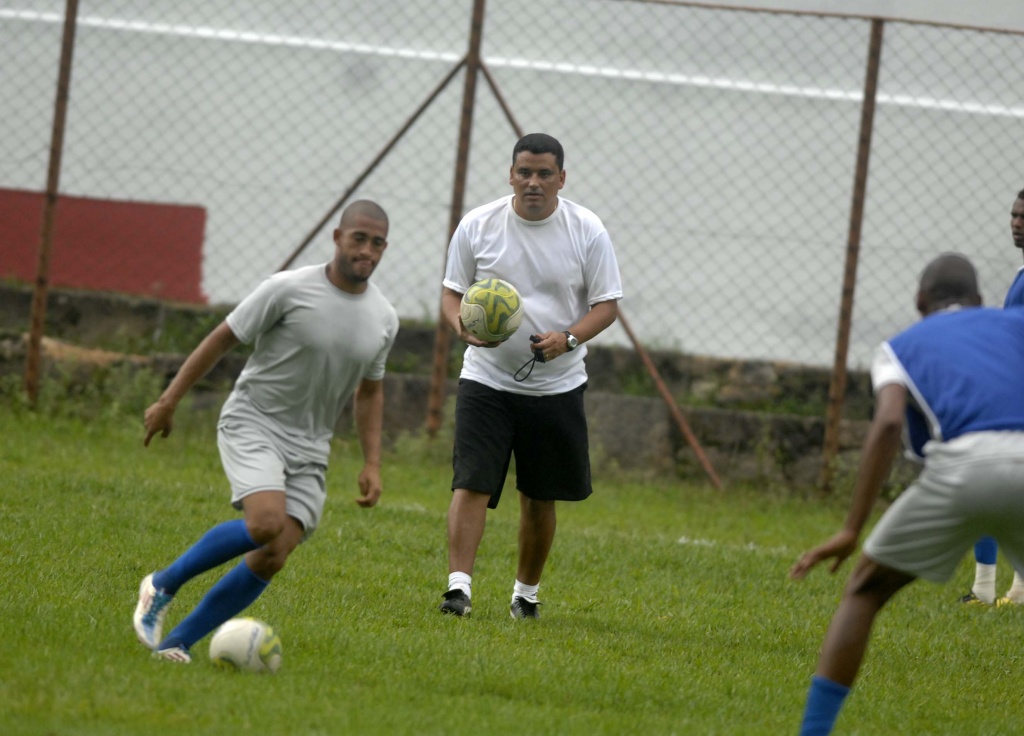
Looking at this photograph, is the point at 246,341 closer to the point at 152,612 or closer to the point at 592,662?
the point at 152,612

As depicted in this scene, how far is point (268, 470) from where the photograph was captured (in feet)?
16.5

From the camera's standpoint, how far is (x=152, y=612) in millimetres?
5023

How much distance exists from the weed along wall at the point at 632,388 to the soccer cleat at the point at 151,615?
6418mm

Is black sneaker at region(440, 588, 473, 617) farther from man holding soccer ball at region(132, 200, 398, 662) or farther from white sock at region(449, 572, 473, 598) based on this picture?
man holding soccer ball at region(132, 200, 398, 662)

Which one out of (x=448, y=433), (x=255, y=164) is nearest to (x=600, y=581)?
(x=448, y=433)

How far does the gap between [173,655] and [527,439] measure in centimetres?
219

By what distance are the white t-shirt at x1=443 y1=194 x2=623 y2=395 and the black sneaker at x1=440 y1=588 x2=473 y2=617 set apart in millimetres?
981

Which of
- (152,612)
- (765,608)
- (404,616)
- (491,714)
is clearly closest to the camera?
(491,714)

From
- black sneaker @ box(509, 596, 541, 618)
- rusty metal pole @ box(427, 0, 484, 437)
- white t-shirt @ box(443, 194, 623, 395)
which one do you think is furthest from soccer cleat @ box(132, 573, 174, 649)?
rusty metal pole @ box(427, 0, 484, 437)

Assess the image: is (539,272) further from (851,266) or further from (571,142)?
(571,142)

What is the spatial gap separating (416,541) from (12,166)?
6125mm

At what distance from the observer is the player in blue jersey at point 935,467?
3990 mm

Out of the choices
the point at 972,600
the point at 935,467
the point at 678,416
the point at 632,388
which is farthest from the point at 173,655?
the point at 632,388

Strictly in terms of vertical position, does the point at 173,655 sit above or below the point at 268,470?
below
